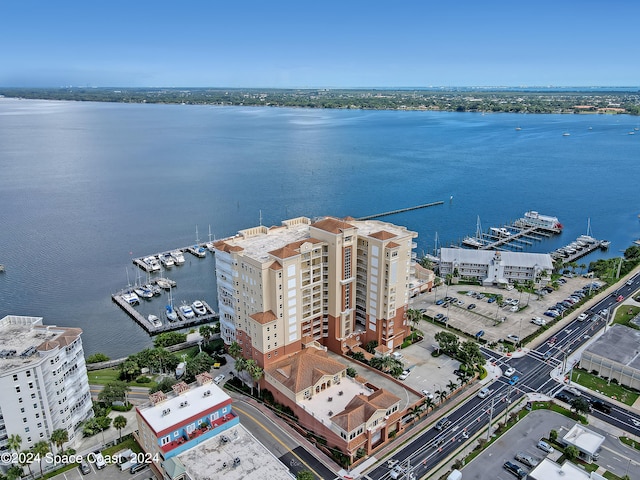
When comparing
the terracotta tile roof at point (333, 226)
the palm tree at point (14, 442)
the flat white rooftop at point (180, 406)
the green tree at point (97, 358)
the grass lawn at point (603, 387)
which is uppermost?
the terracotta tile roof at point (333, 226)

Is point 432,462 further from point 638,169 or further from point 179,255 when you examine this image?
point 638,169

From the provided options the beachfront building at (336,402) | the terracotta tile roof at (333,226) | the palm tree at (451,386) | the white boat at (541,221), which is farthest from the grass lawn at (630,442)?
the white boat at (541,221)

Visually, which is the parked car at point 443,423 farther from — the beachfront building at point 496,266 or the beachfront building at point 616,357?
the beachfront building at point 496,266

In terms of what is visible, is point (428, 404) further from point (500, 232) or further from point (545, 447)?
point (500, 232)

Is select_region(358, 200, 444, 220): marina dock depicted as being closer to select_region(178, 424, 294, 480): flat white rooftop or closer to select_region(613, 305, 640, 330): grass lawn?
Result: select_region(613, 305, 640, 330): grass lawn

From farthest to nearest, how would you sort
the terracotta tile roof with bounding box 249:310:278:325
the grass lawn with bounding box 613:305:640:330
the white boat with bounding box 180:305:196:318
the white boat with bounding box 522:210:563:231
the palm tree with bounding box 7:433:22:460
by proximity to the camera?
the white boat with bounding box 522:210:563:231, the white boat with bounding box 180:305:196:318, the grass lawn with bounding box 613:305:640:330, the terracotta tile roof with bounding box 249:310:278:325, the palm tree with bounding box 7:433:22:460

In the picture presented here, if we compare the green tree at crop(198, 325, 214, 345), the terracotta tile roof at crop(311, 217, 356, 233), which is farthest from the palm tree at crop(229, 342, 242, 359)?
the terracotta tile roof at crop(311, 217, 356, 233)
